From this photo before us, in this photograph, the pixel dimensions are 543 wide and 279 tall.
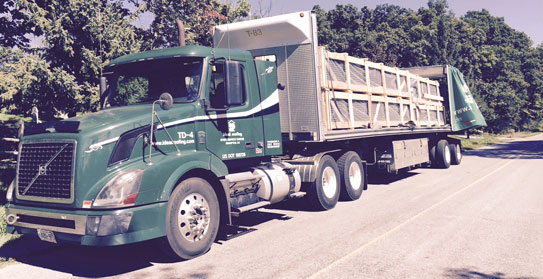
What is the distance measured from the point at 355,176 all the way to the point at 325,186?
1479mm

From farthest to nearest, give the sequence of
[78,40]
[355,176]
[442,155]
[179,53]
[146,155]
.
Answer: [442,155]
[78,40]
[355,176]
[179,53]
[146,155]

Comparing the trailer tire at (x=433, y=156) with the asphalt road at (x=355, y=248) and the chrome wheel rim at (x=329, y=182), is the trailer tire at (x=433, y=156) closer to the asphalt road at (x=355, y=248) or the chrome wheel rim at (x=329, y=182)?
the asphalt road at (x=355, y=248)

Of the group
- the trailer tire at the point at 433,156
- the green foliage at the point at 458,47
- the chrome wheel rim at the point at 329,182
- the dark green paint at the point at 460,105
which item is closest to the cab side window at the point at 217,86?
the chrome wheel rim at the point at 329,182

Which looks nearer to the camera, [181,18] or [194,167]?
[194,167]

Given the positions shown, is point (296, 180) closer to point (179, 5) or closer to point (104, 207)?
point (104, 207)

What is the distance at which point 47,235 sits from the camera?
5.21 metres

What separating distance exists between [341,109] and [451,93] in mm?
9666

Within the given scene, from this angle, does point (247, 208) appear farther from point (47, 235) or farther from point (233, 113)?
point (47, 235)

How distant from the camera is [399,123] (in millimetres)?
12516

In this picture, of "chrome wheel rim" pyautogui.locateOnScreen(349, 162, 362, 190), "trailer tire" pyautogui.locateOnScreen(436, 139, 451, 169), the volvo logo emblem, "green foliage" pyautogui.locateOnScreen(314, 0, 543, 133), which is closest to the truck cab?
the volvo logo emblem

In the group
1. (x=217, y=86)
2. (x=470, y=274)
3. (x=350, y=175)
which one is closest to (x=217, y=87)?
(x=217, y=86)

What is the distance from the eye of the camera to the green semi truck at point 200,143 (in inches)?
202

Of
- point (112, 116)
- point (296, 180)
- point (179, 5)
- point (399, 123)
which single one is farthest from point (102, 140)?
point (179, 5)

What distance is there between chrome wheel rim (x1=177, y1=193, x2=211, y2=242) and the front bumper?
38 cm
